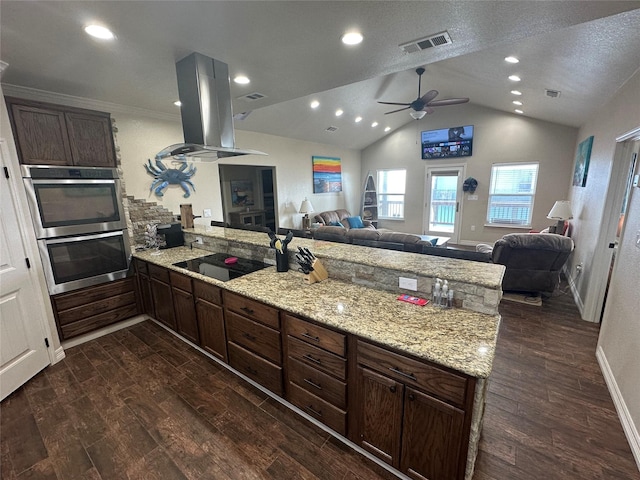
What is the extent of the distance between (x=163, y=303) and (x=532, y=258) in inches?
181

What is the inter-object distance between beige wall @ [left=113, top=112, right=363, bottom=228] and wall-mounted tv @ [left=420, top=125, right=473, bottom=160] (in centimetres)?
211

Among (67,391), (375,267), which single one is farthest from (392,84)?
(67,391)

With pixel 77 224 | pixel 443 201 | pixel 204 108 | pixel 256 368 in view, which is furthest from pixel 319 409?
→ pixel 443 201

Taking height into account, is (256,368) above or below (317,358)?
below

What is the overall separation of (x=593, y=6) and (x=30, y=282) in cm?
443

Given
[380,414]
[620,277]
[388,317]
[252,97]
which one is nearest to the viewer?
[380,414]

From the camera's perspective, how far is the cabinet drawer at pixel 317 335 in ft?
5.19

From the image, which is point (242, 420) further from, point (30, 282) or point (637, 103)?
point (637, 103)

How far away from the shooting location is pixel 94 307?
9.78 ft

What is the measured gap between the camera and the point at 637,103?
8.18 ft

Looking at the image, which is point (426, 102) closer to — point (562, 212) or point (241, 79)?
point (562, 212)

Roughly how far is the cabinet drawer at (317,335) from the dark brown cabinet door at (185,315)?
1.28 metres

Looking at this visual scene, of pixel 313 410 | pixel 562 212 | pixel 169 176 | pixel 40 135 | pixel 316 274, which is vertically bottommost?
pixel 313 410

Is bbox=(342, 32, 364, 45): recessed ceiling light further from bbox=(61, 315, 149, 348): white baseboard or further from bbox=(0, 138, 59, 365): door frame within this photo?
bbox=(61, 315, 149, 348): white baseboard
